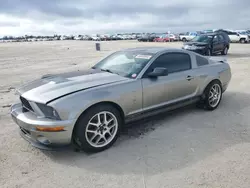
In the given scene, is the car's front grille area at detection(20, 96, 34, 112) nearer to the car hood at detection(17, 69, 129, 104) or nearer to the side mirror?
the car hood at detection(17, 69, 129, 104)

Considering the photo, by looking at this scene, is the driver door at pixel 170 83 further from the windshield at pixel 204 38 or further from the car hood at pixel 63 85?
the windshield at pixel 204 38

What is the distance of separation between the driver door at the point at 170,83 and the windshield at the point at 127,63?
0.17 m

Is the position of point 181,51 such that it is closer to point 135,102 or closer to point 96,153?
point 135,102

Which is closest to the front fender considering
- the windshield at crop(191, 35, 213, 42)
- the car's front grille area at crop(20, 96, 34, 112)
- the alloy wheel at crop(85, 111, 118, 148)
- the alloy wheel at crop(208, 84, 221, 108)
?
the alloy wheel at crop(85, 111, 118, 148)

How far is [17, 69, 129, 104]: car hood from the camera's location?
319 cm

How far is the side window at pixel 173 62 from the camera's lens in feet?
13.5

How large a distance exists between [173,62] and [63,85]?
213 centimetres

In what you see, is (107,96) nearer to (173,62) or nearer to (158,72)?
(158,72)

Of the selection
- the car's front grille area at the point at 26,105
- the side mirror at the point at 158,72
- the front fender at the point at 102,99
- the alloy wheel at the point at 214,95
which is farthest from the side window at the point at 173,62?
the car's front grille area at the point at 26,105

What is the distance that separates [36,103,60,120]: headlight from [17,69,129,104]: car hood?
70 millimetres

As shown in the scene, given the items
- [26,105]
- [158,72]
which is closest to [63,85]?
[26,105]

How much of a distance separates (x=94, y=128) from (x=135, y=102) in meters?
0.79

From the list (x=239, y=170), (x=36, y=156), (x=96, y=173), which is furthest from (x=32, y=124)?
(x=239, y=170)

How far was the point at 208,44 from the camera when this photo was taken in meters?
15.5
